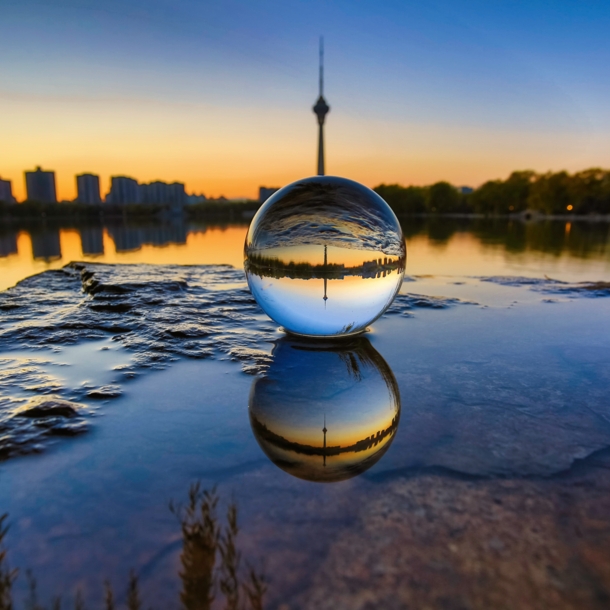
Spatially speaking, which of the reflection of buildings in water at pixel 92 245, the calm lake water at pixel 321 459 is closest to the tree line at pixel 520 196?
the reflection of buildings in water at pixel 92 245

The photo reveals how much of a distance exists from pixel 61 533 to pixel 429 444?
1805mm

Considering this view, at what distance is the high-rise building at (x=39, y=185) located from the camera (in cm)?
13100

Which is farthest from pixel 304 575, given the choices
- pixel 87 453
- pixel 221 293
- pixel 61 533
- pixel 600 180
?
pixel 600 180

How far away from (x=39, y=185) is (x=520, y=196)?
450 ft

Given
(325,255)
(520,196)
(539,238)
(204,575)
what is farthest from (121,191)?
(204,575)

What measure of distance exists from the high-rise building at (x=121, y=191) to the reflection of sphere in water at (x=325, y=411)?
15144 cm

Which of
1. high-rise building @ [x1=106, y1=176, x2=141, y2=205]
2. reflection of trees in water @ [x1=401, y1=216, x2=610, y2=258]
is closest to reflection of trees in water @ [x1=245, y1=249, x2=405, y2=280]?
reflection of trees in water @ [x1=401, y1=216, x2=610, y2=258]

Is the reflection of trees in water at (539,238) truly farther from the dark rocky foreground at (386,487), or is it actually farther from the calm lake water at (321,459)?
the dark rocky foreground at (386,487)

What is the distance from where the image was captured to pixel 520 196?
102250mm

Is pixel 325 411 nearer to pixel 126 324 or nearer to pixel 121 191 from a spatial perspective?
pixel 126 324

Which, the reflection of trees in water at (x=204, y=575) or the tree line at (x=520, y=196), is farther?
the tree line at (x=520, y=196)

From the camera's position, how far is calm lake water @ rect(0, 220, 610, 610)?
1.52 meters

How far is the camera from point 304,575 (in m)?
1.50

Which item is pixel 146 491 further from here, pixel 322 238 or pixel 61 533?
pixel 322 238
